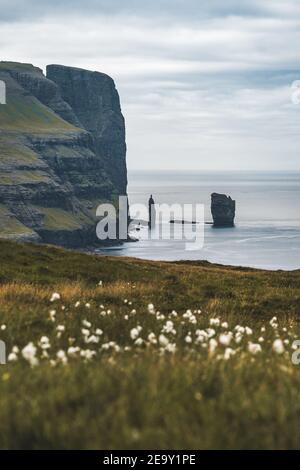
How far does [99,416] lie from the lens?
252 inches

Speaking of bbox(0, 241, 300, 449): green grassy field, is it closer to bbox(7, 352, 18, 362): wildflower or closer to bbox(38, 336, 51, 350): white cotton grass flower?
bbox(7, 352, 18, 362): wildflower

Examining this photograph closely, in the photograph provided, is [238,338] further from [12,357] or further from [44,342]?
[12,357]

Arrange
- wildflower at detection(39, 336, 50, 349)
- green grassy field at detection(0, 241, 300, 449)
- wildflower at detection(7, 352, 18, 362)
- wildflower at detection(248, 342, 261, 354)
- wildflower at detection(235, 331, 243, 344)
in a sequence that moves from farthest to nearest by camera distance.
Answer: wildflower at detection(235, 331, 243, 344) → wildflower at detection(39, 336, 50, 349) → wildflower at detection(248, 342, 261, 354) → wildflower at detection(7, 352, 18, 362) → green grassy field at detection(0, 241, 300, 449)

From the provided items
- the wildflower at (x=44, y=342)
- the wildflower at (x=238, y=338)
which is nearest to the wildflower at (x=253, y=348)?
the wildflower at (x=238, y=338)

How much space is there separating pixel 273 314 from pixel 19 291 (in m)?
9.31

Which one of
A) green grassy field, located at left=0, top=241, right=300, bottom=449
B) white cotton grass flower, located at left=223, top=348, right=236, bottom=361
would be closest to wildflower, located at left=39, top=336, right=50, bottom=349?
green grassy field, located at left=0, top=241, right=300, bottom=449

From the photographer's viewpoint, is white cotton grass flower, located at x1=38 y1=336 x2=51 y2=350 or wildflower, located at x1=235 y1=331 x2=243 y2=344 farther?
wildflower, located at x1=235 y1=331 x2=243 y2=344

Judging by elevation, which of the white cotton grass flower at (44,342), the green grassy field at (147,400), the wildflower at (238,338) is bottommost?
the wildflower at (238,338)

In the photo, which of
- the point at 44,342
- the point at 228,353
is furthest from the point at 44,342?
the point at 228,353

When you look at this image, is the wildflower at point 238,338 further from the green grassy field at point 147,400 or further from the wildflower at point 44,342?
the wildflower at point 44,342

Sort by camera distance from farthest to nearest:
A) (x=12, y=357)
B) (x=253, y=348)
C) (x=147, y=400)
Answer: (x=253, y=348) < (x=12, y=357) < (x=147, y=400)

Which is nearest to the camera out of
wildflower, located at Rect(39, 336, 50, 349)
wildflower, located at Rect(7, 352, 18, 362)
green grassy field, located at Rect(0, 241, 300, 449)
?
green grassy field, located at Rect(0, 241, 300, 449)
